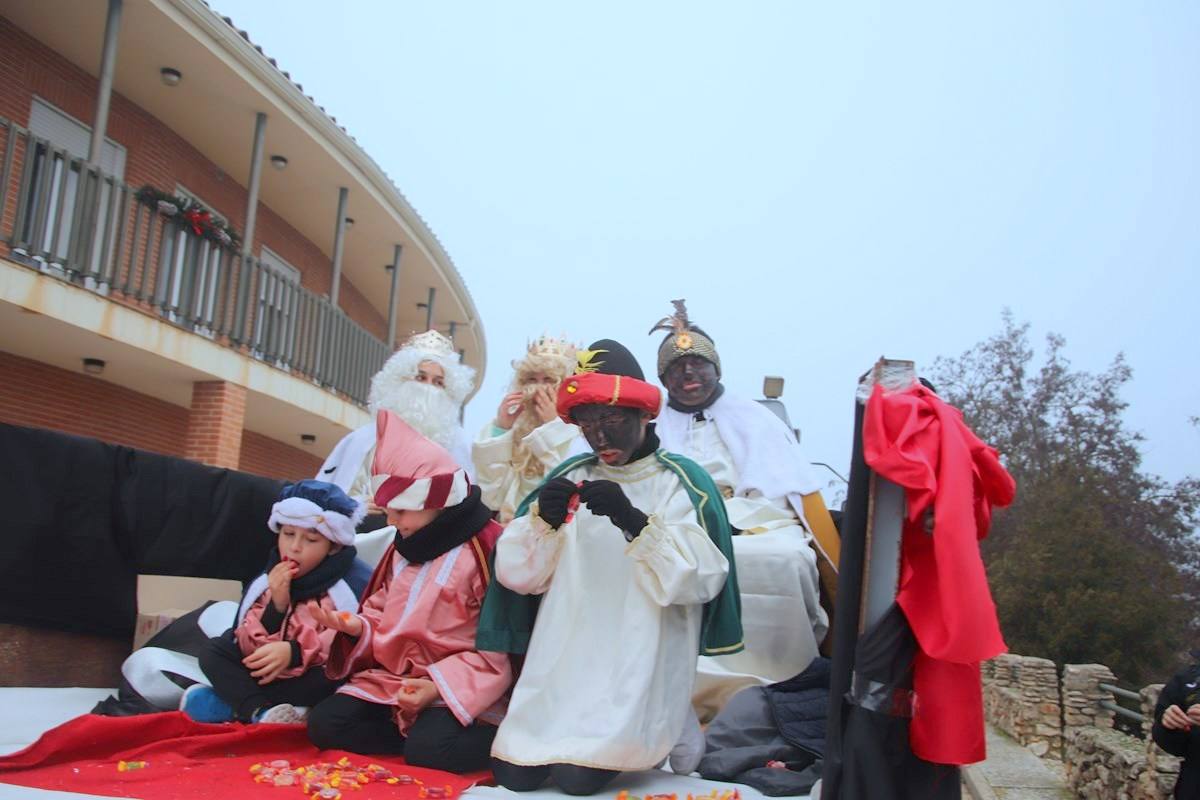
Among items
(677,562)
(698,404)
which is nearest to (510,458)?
(698,404)

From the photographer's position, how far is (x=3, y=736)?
4047 millimetres

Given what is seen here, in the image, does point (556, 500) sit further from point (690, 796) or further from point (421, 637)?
point (690, 796)

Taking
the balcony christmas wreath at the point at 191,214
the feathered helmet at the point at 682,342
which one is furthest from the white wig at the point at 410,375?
the balcony christmas wreath at the point at 191,214

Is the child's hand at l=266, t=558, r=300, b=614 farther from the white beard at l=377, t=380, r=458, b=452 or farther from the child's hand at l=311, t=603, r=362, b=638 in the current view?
the white beard at l=377, t=380, r=458, b=452

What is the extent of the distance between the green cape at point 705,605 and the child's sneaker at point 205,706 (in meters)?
1.26

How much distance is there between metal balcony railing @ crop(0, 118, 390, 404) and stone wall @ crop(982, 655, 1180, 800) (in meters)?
10.4

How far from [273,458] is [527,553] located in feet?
44.8

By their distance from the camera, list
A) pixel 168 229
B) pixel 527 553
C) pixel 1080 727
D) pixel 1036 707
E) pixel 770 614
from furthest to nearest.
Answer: pixel 1036 707
pixel 1080 727
pixel 168 229
pixel 770 614
pixel 527 553

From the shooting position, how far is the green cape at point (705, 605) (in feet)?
13.0

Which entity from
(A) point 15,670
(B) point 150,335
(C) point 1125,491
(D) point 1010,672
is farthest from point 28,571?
(C) point 1125,491

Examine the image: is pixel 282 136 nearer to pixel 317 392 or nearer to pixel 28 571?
pixel 317 392

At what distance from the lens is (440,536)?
438cm

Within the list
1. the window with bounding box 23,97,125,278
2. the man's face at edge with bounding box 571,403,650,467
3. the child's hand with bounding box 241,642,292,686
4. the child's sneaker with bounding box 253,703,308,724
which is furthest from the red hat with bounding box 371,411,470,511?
the window with bounding box 23,97,125,278

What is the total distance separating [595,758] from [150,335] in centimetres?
893
